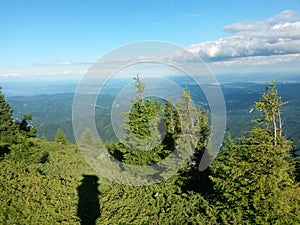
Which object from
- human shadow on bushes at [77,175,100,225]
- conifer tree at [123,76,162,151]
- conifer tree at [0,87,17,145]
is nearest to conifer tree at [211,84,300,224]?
Result: human shadow on bushes at [77,175,100,225]

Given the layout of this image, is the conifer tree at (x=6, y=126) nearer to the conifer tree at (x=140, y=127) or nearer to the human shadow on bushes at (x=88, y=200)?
the human shadow on bushes at (x=88, y=200)

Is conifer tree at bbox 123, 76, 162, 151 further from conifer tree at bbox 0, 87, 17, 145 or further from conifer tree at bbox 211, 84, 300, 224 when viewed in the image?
conifer tree at bbox 0, 87, 17, 145

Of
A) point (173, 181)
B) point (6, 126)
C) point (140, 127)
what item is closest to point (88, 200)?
point (173, 181)

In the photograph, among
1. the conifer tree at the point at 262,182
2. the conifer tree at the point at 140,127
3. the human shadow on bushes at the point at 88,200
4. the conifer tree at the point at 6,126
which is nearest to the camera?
the conifer tree at the point at 262,182

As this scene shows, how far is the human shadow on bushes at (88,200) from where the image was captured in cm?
1992

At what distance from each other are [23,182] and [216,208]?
1465 cm

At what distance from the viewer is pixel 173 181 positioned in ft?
87.6

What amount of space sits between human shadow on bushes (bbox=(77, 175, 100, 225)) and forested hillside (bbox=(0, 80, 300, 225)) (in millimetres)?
73

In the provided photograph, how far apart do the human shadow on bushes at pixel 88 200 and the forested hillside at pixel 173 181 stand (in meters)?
0.07

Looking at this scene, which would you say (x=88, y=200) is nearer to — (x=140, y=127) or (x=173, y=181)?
(x=173, y=181)

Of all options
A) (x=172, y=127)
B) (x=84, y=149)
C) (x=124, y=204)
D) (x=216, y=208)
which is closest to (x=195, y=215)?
(x=216, y=208)

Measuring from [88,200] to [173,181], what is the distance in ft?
25.5

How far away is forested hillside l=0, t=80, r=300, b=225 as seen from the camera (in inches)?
679

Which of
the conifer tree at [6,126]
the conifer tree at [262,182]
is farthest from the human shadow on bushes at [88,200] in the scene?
the conifer tree at [6,126]
